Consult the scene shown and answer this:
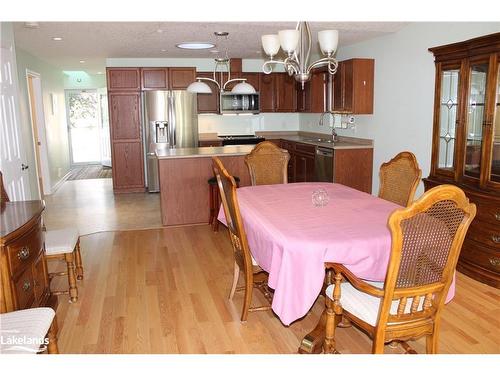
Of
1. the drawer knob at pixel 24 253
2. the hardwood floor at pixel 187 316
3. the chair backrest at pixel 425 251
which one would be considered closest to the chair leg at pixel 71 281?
the hardwood floor at pixel 187 316

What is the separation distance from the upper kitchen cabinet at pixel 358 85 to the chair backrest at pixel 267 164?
1.83 meters

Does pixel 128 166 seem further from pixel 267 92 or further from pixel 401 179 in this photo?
pixel 401 179

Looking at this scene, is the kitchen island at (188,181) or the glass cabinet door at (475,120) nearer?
the glass cabinet door at (475,120)

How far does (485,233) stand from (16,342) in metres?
3.31

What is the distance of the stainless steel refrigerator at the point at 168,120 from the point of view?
7.12 m

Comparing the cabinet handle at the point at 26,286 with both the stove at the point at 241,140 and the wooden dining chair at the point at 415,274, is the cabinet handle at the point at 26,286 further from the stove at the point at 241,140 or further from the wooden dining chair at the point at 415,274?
the stove at the point at 241,140

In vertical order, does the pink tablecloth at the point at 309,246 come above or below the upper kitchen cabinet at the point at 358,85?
below

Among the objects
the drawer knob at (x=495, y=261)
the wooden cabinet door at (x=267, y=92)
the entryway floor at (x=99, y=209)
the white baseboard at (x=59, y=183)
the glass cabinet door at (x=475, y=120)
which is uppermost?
the wooden cabinet door at (x=267, y=92)

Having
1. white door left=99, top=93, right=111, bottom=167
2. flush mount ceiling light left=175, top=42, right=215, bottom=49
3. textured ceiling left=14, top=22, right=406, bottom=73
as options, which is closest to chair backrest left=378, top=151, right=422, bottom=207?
textured ceiling left=14, top=22, right=406, bottom=73

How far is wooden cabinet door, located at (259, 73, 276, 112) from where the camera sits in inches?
304
